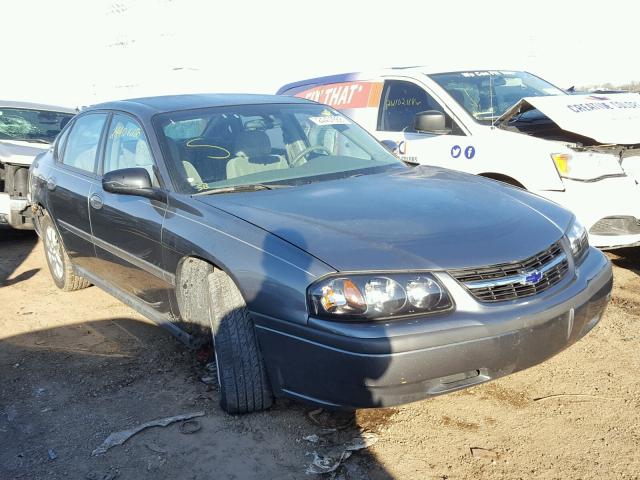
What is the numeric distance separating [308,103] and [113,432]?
252cm

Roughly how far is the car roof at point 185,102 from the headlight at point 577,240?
6.82 feet

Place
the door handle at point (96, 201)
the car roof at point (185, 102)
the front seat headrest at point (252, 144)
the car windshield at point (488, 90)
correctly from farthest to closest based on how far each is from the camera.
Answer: the car windshield at point (488, 90) < the door handle at point (96, 201) < the car roof at point (185, 102) < the front seat headrest at point (252, 144)

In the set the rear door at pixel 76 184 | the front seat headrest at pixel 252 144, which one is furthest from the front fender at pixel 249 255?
the rear door at pixel 76 184

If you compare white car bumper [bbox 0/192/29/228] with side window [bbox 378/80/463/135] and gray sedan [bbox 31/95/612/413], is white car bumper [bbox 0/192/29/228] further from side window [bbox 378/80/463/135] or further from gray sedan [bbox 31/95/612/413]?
side window [bbox 378/80/463/135]

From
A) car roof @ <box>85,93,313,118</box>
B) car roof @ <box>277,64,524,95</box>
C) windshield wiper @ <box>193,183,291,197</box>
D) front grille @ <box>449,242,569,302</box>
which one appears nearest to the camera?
front grille @ <box>449,242,569,302</box>

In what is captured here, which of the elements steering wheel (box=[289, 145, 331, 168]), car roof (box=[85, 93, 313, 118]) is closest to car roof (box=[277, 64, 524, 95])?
car roof (box=[85, 93, 313, 118])

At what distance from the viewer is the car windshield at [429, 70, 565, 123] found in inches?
213

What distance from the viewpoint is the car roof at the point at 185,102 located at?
3.94 metres

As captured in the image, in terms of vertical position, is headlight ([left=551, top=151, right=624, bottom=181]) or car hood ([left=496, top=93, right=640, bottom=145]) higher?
car hood ([left=496, top=93, right=640, bottom=145])

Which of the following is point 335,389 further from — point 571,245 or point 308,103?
point 308,103

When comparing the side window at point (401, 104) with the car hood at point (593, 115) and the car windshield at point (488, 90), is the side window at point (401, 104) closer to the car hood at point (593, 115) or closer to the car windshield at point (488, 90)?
the car windshield at point (488, 90)

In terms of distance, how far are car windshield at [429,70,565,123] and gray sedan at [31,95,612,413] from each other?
1552mm

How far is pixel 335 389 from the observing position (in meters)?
2.52

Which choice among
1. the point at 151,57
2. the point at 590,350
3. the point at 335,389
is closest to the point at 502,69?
the point at 590,350
